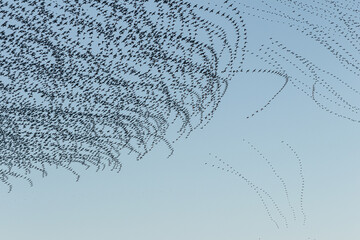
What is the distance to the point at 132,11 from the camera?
37.8 metres

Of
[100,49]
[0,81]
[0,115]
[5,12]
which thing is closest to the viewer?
[5,12]

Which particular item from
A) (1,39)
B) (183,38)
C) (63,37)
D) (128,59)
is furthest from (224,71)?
(1,39)

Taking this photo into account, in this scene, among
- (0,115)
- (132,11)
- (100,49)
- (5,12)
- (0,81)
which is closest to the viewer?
(5,12)

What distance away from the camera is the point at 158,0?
35.0m

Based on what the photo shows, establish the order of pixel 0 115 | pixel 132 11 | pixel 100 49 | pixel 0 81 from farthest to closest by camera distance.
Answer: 1. pixel 0 115
2. pixel 0 81
3. pixel 100 49
4. pixel 132 11

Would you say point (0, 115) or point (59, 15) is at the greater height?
point (59, 15)

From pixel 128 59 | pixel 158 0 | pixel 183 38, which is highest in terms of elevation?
pixel 158 0

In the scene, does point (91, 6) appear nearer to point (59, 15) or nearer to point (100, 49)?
point (59, 15)

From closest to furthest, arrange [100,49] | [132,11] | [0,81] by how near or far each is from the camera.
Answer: [132,11] → [100,49] → [0,81]

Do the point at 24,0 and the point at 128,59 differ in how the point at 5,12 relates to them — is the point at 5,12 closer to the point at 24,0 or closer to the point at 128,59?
the point at 24,0

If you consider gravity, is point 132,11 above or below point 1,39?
above

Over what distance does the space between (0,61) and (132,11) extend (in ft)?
35.6

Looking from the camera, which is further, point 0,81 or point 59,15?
point 0,81

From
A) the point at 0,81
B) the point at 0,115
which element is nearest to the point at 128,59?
the point at 0,81
